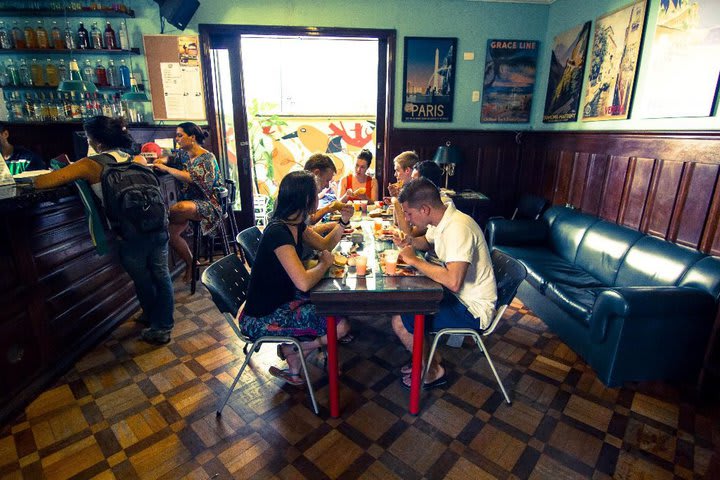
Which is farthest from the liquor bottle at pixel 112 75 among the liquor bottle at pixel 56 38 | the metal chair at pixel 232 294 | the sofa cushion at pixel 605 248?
the sofa cushion at pixel 605 248

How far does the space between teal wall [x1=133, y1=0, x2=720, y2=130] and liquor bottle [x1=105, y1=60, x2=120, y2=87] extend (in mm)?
484

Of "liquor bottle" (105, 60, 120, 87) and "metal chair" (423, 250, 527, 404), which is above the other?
"liquor bottle" (105, 60, 120, 87)

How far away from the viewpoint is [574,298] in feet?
8.29

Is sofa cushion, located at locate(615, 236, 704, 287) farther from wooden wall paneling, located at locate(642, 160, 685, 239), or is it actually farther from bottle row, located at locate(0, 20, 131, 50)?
bottle row, located at locate(0, 20, 131, 50)

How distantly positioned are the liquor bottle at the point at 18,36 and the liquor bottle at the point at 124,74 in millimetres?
938

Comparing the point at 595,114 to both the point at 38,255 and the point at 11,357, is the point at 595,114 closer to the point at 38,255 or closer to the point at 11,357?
the point at 38,255

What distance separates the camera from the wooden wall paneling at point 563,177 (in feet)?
12.7

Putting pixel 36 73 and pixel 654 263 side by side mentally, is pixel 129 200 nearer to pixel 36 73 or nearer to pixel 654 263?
pixel 36 73

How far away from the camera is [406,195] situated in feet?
6.35

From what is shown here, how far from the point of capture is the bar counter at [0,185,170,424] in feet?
6.46

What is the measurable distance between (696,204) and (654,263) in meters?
0.47

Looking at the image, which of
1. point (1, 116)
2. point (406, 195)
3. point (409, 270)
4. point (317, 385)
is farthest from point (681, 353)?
point (1, 116)

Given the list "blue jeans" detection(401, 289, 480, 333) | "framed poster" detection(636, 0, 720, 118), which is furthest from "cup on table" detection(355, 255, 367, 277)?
"framed poster" detection(636, 0, 720, 118)

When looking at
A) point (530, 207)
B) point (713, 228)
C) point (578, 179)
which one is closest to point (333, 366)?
point (713, 228)
